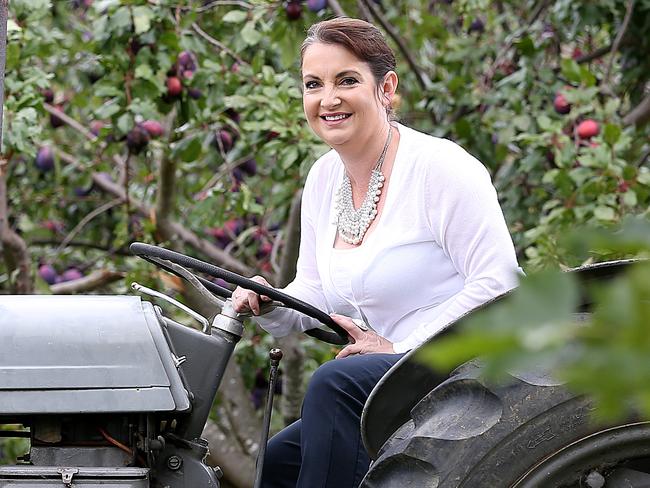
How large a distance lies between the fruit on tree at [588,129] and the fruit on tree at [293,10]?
110cm

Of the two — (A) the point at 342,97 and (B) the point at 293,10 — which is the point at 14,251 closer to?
(B) the point at 293,10

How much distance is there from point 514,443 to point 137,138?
250 centimetres

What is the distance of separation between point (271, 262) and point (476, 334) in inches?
153

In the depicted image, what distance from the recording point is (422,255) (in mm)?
2170

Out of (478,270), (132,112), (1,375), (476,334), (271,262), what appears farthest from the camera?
(271,262)

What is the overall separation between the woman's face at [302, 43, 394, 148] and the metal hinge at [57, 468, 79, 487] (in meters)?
0.86

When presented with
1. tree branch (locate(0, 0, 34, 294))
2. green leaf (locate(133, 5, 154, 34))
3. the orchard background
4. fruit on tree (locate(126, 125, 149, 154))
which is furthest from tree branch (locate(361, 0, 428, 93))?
tree branch (locate(0, 0, 34, 294))

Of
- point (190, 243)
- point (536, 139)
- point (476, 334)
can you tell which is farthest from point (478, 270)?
point (190, 243)

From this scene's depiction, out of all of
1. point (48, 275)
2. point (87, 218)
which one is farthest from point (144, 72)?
point (48, 275)

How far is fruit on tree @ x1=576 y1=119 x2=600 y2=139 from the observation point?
3904mm

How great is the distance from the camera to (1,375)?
1907 millimetres

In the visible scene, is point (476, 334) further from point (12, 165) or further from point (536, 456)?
point (12, 165)

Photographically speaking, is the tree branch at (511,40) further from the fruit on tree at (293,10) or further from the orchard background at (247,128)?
the fruit on tree at (293,10)

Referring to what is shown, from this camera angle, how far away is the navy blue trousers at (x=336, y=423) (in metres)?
1.99
